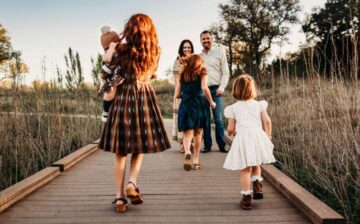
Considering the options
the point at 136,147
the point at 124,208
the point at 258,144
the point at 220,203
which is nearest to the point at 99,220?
the point at 124,208

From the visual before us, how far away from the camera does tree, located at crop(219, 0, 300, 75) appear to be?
36.5 meters

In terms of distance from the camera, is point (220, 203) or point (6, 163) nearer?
point (220, 203)

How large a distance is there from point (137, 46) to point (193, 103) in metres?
2.08

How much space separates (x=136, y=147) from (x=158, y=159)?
9.16ft

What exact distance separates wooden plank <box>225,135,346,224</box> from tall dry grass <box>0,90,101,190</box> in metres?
2.75

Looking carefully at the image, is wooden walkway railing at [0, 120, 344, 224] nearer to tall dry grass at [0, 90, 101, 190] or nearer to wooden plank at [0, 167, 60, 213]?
wooden plank at [0, 167, 60, 213]

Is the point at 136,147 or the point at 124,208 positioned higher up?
the point at 136,147

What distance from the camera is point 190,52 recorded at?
18.5ft

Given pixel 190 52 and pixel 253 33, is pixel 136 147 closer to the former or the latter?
pixel 190 52

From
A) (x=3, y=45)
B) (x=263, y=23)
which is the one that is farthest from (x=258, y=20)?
(x=3, y=45)

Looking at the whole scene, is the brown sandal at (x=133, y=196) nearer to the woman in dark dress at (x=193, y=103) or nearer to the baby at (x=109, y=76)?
the baby at (x=109, y=76)

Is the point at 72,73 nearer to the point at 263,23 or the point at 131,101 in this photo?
the point at 131,101

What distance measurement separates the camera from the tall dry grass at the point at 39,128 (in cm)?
555

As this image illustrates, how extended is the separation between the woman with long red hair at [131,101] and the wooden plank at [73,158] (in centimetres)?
184
